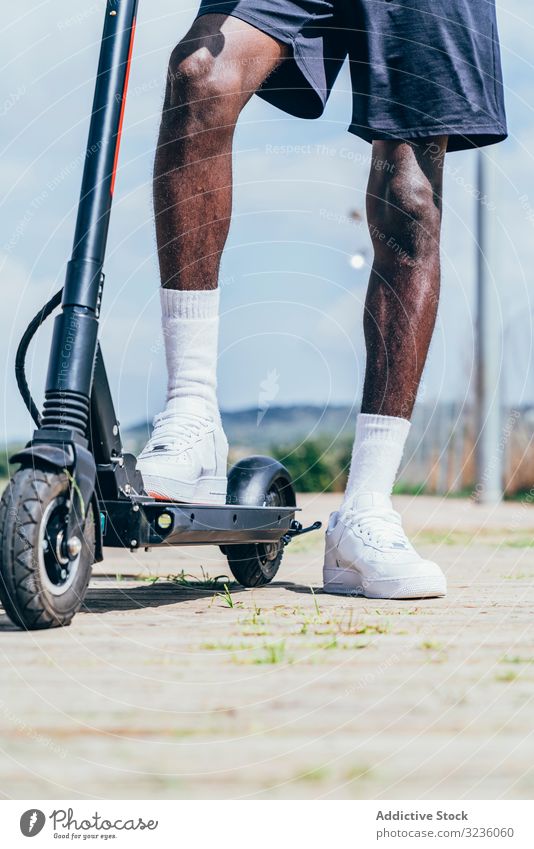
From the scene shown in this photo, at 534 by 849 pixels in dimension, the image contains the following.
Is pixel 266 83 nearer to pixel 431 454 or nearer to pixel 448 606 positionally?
pixel 448 606

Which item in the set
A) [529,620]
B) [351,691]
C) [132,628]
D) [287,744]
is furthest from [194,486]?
Result: [287,744]

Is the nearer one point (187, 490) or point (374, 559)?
point (187, 490)

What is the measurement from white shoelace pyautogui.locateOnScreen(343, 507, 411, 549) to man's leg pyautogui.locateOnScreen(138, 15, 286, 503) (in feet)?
1.09

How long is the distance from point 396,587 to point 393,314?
623mm

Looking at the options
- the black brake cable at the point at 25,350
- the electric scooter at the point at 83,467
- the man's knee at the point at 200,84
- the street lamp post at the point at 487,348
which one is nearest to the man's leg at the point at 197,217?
the man's knee at the point at 200,84

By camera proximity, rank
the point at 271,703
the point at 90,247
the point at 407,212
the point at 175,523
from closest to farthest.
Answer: the point at 271,703
the point at 90,247
the point at 175,523
the point at 407,212

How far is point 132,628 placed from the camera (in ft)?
4.96

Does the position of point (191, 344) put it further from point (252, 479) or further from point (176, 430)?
point (252, 479)

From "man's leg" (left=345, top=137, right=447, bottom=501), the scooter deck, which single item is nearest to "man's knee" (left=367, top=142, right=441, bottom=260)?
"man's leg" (left=345, top=137, right=447, bottom=501)

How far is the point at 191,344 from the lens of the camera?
6.48 ft

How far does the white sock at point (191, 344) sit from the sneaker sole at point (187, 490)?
14cm

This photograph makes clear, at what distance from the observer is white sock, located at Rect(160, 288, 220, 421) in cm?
197

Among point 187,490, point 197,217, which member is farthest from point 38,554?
point 197,217

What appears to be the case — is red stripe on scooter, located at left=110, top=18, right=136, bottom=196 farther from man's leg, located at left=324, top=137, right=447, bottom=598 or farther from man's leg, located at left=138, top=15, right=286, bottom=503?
man's leg, located at left=324, top=137, right=447, bottom=598
